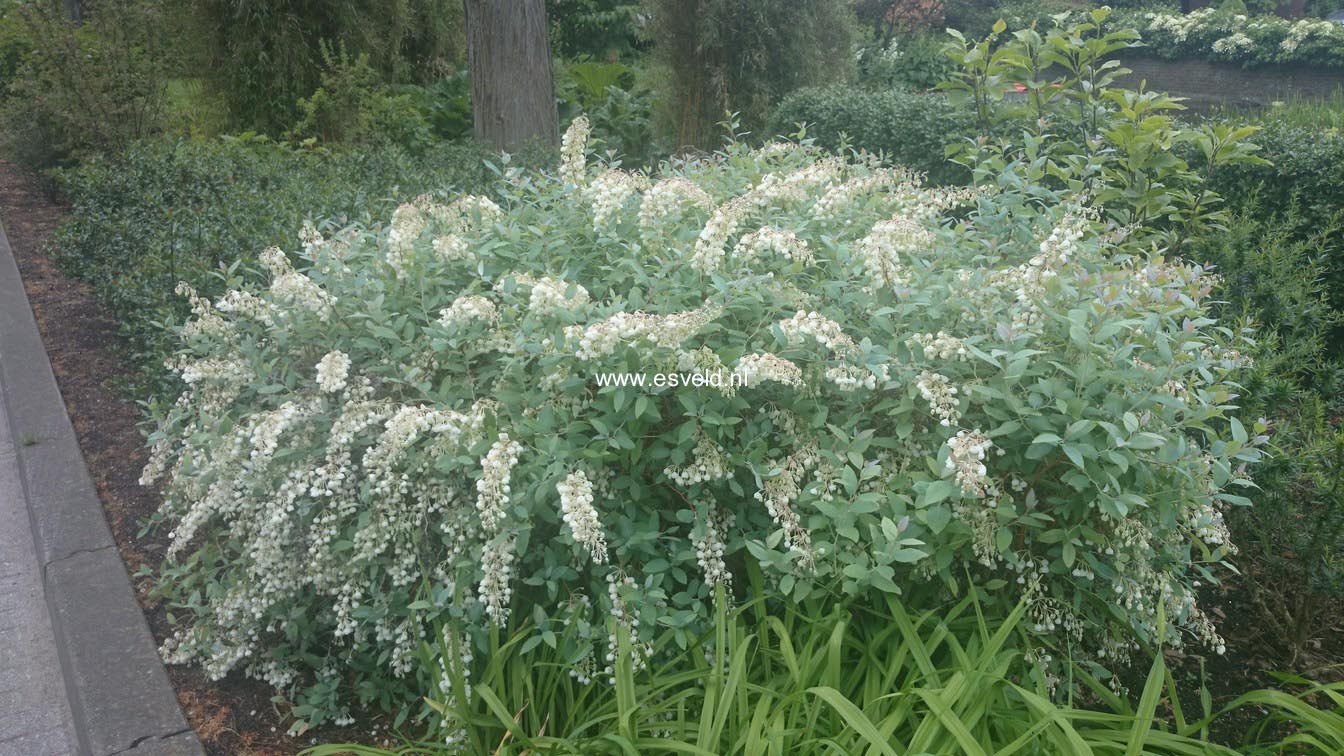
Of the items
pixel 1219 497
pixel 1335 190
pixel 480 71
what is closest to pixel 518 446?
pixel 1219 497

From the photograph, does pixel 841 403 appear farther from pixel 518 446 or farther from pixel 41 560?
pixel 41 560

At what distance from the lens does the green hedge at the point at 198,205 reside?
4750 mm

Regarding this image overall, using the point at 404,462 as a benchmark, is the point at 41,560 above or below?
below

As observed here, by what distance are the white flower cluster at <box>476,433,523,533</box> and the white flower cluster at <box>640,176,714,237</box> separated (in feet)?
3.48

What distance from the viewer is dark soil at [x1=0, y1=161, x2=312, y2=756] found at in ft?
9.05

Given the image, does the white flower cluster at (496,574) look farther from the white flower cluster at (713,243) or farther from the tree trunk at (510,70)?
the tree trunk at (510,70)

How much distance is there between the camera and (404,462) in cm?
264

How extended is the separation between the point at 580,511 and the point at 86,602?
2148 millimetres

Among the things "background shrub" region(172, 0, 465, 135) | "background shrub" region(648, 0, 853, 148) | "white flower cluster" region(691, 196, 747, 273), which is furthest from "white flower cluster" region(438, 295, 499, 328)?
"background shrub" region(172, 0, 465, 135)

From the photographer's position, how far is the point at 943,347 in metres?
2.35

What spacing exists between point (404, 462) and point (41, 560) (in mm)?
1977

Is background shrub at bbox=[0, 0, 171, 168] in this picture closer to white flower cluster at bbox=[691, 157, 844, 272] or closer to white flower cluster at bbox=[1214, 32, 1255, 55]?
white flower cluster at bbox=[691, 157, 844, 272]

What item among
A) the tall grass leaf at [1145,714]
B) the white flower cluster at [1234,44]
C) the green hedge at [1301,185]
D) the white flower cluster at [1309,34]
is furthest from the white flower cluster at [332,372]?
the white flower cluster at [1234,44]

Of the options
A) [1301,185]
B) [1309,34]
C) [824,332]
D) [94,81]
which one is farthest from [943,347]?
[1309,34]
